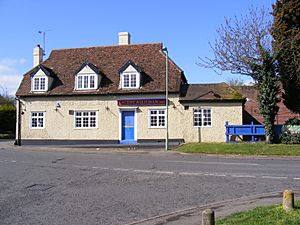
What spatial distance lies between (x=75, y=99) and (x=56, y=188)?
21377mm

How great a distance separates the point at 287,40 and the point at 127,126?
13.9 m

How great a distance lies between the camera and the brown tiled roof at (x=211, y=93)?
28547 millimetres

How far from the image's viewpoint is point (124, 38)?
36344mm

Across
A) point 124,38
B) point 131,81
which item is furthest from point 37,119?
point 124,38

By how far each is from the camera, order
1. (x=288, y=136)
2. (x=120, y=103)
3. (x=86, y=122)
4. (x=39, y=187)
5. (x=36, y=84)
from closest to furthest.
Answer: (x=39, y=187)
(x=288, y=136)
(x=120, y=103)
(x=86, y=122)
(x=36, y=84)

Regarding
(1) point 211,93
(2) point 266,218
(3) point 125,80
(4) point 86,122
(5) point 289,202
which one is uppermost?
(3) point 125,80

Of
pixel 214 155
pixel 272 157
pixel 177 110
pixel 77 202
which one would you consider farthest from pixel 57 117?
pixel 77 202

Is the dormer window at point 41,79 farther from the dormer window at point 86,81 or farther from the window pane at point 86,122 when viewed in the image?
the window pane at point 86,122

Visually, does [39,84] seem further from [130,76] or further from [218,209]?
[218,209]

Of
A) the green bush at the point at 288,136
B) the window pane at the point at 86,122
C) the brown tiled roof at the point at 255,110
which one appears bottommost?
the green bush at the point at 288,136

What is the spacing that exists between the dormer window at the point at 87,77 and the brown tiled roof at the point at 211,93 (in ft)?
25.3

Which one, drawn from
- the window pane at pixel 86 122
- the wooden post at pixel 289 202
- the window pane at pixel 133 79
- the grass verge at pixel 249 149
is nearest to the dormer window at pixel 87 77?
the window pane at pixel 86 122

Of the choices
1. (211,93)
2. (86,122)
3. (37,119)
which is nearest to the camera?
(211,93)

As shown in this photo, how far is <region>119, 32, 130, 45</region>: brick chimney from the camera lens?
3622 centimetres
